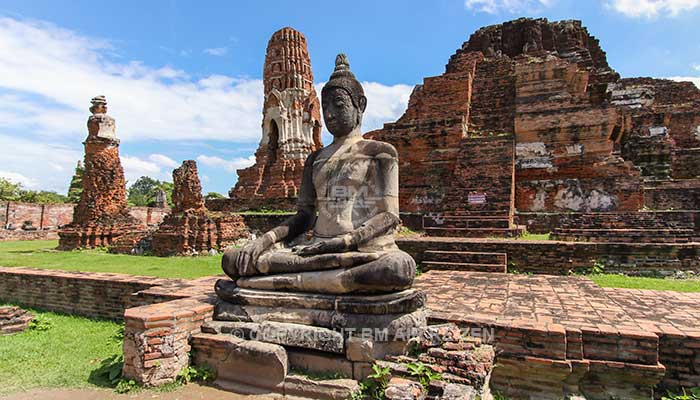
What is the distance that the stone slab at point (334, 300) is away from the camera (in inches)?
132

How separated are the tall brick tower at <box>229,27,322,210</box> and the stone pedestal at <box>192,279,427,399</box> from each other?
759 inches

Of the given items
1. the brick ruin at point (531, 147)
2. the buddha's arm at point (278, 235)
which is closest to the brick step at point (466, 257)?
the brick ruin at point (531, 147)

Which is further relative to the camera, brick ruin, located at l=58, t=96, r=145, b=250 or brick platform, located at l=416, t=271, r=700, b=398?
brick ruin, located at l=58, t=96, r=145, b=250

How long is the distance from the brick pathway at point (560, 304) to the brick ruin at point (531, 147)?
376cm

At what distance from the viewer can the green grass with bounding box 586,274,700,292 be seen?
598cm

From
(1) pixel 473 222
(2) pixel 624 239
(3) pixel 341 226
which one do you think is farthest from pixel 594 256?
(3) pixel 341 226

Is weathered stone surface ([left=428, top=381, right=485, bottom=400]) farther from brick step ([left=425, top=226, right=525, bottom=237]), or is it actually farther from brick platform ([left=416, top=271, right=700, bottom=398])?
brick step ([left=425, top=226, right=525, bottom=237])

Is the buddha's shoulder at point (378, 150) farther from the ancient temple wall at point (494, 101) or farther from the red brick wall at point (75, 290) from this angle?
the ancient temple wall at point (494, 101)

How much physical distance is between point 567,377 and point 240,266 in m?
3.02

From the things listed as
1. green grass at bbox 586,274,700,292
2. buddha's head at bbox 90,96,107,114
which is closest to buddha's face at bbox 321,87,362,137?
green grass at bbox 586,274,700,292

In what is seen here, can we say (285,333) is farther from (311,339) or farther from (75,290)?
(75,290)

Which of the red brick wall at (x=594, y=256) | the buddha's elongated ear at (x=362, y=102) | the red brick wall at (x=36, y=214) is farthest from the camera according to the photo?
the red brick wall at (x=36, y=214)

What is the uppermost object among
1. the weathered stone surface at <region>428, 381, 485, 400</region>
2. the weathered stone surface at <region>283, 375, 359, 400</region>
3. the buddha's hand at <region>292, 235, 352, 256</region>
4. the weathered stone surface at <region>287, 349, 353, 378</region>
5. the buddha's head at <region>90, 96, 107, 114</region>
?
the buddha's head at <region>90, 96, 107, 114</region>

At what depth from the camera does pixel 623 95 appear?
65.6 ft
